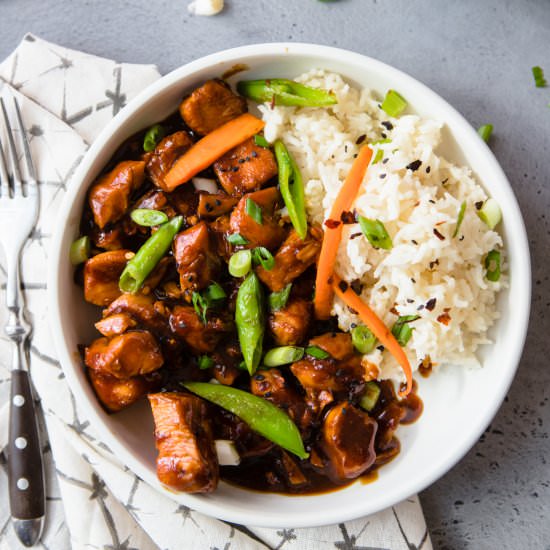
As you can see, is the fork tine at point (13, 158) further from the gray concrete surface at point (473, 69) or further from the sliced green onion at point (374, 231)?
the sliced green onion at point (374, 231)

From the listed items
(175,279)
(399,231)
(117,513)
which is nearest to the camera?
(399,231)

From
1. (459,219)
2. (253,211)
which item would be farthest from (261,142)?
(459,219)

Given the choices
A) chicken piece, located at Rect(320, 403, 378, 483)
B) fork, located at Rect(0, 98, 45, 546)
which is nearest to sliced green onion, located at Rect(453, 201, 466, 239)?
chicken piece, located at Rect(320, 403, 378, 483)

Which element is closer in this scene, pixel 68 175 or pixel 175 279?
pixel 175 279

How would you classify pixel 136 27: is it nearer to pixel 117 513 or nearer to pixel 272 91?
pixel 272 91

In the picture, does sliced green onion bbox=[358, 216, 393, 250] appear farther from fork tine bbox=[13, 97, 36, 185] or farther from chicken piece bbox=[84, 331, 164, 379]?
fork tine bbox=[13, 97, 36, 185]

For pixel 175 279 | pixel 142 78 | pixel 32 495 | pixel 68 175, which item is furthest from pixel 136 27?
pixel 32 495

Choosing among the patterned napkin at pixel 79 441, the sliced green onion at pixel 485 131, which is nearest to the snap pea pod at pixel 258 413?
the patterned napkin at pixel 79 441

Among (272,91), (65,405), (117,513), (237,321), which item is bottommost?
(117,513)
